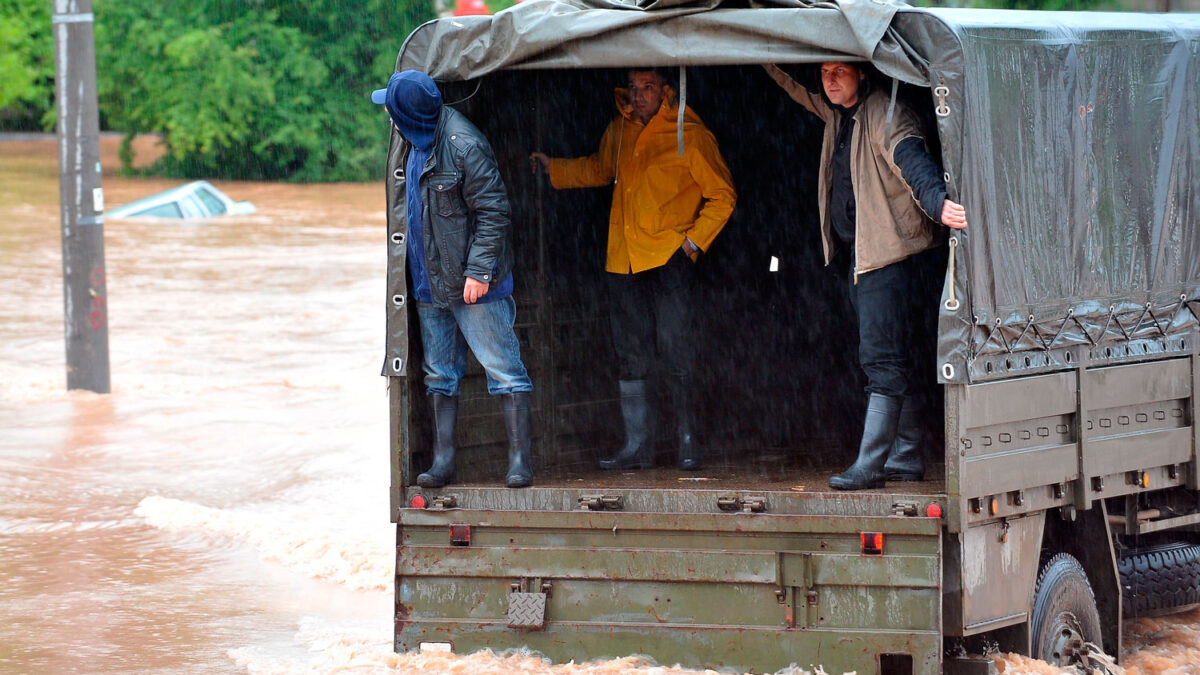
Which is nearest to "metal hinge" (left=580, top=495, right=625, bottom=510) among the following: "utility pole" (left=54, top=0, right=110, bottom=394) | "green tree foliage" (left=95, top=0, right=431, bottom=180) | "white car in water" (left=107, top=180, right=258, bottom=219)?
"utility pole" (left=54, top=0, right=110, bottom=394)

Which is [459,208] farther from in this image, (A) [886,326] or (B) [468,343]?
(A) [886,326]

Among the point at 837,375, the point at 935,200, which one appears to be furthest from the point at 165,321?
the point at 935,200

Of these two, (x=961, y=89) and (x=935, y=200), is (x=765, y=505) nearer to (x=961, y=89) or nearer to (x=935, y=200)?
(x=935, y=200)

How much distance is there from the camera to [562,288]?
7523 mm

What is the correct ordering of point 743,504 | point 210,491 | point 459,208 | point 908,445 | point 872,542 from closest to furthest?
point 872,542 < point 743,504 < point 459,208 < point 908,445 < point 210,491

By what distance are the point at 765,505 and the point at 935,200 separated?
1274 mm

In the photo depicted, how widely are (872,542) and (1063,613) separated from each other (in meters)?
1.14

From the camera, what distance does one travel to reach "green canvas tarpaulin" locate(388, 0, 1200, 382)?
18.6 feet

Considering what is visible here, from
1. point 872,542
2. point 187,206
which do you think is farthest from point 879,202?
point 187,206

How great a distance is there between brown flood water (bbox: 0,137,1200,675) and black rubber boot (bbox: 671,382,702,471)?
4.25 feet

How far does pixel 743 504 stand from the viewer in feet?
19.5

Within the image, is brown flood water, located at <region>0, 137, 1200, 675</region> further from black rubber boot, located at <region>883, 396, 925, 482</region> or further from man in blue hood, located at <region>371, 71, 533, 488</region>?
man in blue hood, located at <region>371, 71, 533, 488</region>

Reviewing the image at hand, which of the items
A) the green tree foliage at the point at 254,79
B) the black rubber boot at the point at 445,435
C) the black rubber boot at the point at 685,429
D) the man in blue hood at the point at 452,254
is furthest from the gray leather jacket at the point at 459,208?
the green tree foliage at the point at 254,79

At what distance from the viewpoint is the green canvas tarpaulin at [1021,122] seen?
18.6 feet
